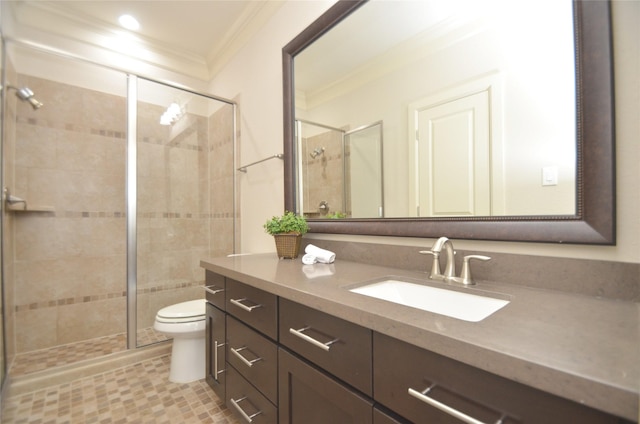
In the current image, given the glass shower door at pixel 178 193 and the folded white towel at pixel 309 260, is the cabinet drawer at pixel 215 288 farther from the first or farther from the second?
the glass shower door at pixel 178 193

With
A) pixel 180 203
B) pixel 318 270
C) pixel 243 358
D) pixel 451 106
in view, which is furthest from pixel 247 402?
pixel 180 203

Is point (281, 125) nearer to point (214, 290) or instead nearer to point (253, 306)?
point (214, 290)

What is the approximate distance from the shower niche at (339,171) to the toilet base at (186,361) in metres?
1.12

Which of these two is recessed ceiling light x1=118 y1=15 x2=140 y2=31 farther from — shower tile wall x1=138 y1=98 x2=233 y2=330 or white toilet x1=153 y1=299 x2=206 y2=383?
white toilet x1=153 y1=299 x2=206 y2=383

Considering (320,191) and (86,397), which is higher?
(320,191)

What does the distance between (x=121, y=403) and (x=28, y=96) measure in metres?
2.21

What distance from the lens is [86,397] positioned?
1663mm

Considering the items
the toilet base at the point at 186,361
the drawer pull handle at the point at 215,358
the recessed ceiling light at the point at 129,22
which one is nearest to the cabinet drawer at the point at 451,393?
the drawer pull handle at the point at 215,358

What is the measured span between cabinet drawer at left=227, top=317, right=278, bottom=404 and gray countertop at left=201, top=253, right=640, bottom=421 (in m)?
0.29

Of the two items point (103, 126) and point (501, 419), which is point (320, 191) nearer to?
point (501, 419)

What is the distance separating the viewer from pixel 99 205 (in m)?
2.38

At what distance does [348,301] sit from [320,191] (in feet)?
3.24

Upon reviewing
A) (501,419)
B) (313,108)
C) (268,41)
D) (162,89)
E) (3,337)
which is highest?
(268,41)

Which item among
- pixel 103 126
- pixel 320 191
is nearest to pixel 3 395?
pixel 103 126
